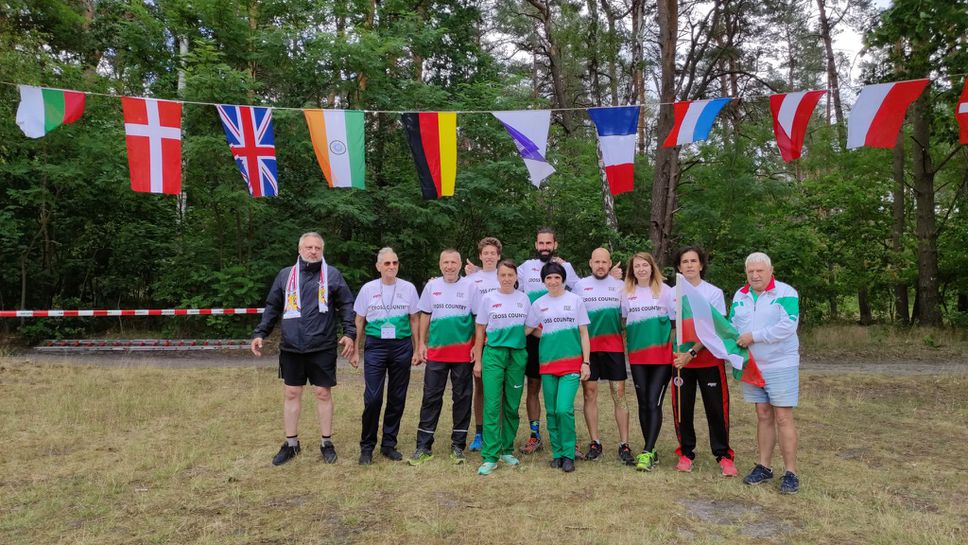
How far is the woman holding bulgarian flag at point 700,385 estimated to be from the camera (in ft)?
14.3

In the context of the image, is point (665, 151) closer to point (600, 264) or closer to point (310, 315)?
point (600, 264)

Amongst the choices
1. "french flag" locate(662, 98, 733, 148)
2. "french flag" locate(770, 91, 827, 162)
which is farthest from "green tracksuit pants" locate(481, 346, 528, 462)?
"french flag" locate(770, 91, 827, 162)

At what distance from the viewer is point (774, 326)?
396cm

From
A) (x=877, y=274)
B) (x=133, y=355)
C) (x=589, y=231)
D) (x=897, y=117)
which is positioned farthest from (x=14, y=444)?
(x=877, y=274)

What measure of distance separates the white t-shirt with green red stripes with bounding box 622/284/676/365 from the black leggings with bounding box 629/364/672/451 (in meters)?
0.06

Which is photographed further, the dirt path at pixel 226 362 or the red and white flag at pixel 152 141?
the dirt path at pixel 226 362

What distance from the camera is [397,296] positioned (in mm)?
4805

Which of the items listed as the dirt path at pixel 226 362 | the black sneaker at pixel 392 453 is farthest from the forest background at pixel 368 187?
the black sneaker at pixel 392 453

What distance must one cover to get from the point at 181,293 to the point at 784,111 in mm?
11623

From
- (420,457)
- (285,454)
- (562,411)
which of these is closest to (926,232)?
(562,411)

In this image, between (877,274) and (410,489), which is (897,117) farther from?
(877,274)

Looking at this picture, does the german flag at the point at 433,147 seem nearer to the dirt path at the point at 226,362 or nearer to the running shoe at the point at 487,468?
the dirt path at the point at 226,362

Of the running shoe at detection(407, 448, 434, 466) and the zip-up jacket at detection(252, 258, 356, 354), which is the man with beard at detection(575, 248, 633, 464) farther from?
the zip-up jacket at detection(252, 258, 356, 354)

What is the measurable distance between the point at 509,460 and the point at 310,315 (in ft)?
6.03
